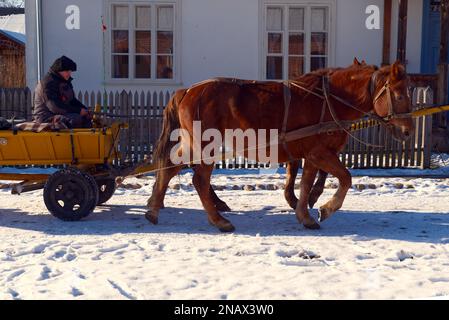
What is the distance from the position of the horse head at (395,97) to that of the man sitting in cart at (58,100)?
3.45 m

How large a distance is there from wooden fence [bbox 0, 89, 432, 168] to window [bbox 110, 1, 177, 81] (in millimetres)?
3131

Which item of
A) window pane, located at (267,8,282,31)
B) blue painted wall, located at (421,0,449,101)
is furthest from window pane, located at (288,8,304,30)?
blue painted wall, located at (421,0,449,101)

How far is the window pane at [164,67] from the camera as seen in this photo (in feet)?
50.0

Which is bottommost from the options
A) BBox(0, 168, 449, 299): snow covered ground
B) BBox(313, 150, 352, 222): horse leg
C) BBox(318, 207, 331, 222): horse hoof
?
BBox(0, 168, 449, 299): snow covered ground

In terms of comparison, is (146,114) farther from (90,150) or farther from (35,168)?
(90,150)

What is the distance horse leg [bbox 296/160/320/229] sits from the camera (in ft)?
23.1

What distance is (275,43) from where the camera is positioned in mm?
15289

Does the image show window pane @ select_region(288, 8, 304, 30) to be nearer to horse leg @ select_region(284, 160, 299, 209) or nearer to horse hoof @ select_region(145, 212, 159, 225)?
horse leg @ select_region(284, 160, 299, 209)

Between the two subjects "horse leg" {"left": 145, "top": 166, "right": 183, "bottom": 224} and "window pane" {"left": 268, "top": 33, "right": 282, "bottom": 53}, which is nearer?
"horse leg" {"left": 145, "top": 166, "right": 183, "bottom": 224}

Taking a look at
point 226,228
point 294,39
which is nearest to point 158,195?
point 226,228

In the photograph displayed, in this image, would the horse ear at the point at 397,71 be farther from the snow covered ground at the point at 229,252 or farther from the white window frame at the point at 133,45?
the white window frame at the point at 133,45

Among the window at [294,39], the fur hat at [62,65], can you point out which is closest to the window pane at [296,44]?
the window at [294,39]

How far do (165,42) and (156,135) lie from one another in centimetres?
372

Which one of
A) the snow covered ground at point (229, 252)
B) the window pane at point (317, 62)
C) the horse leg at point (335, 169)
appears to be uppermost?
the window pane at point (317, 62)
